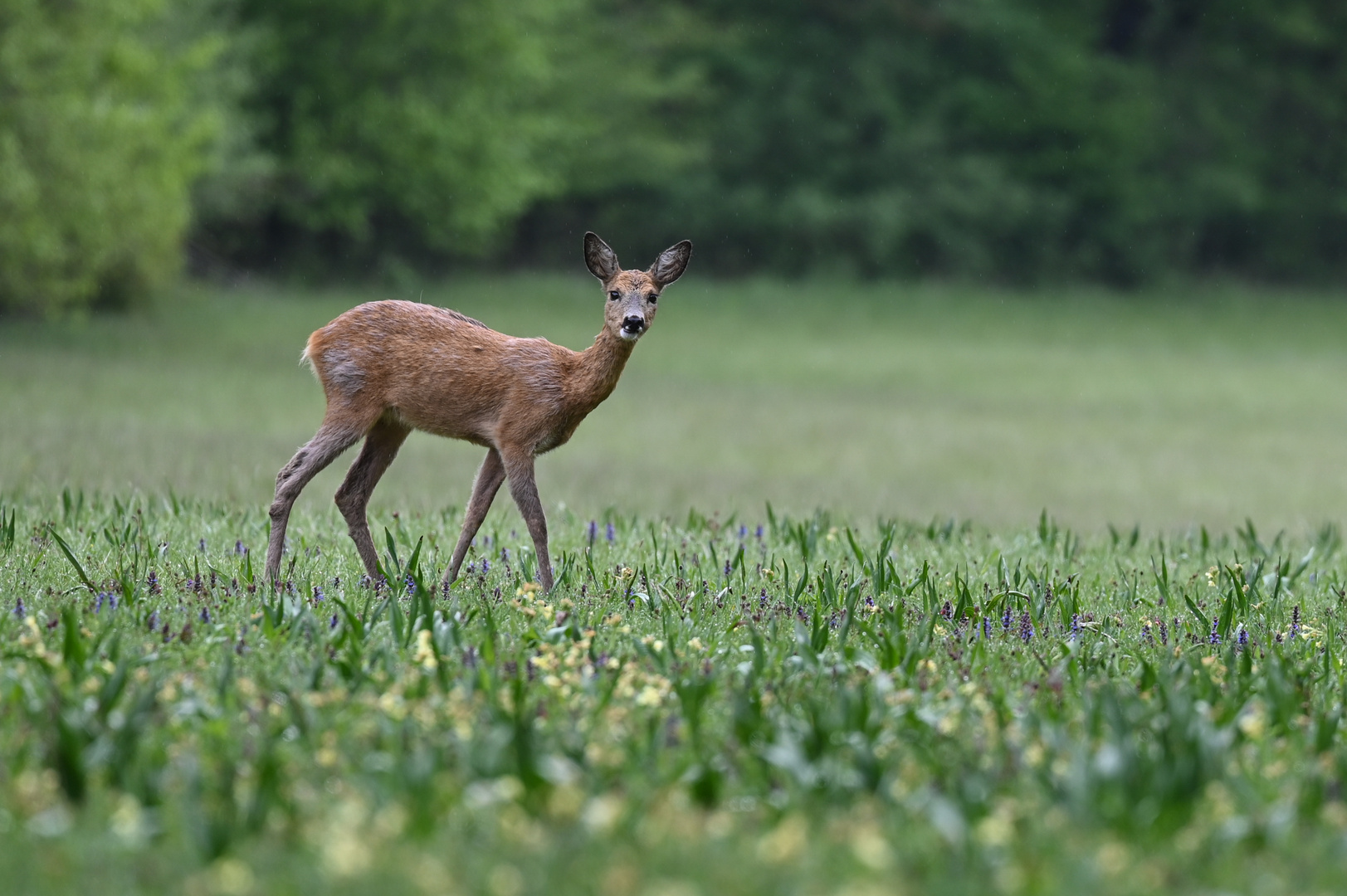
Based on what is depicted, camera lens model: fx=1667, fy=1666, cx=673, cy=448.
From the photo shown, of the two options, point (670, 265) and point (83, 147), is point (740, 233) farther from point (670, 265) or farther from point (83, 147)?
point (670, 265)

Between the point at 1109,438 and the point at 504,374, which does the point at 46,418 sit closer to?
the point at 504,374

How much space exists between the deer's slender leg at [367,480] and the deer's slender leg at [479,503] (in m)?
0.40

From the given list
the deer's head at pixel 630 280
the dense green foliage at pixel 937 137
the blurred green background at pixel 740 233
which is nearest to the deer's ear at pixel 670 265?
the deer's head at pixel 630 280

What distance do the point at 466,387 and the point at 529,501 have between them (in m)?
0.56

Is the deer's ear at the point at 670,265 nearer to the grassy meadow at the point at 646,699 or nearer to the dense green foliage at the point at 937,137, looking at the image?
the grassy meadow at the point at 646,699

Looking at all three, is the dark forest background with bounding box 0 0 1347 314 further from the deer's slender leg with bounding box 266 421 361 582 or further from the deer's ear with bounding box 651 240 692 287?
the deer's ear with bounding box 651 240 692 287

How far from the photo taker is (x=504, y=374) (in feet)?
23.6

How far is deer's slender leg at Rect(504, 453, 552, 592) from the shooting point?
710 cm

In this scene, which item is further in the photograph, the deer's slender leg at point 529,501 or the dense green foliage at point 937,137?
the dense green foliage at point 937,137

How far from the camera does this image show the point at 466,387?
7.18 meters

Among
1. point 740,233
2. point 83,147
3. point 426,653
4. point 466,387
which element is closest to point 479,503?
point 466,387

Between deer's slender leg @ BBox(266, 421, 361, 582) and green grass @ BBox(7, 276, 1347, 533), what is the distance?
2.85 meters

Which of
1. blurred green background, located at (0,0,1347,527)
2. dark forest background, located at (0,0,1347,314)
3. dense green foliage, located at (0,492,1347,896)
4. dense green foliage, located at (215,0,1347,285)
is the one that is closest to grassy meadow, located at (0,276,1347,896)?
dense green foliage, located at (0,492,1347,896)

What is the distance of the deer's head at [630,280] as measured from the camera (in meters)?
6.88
